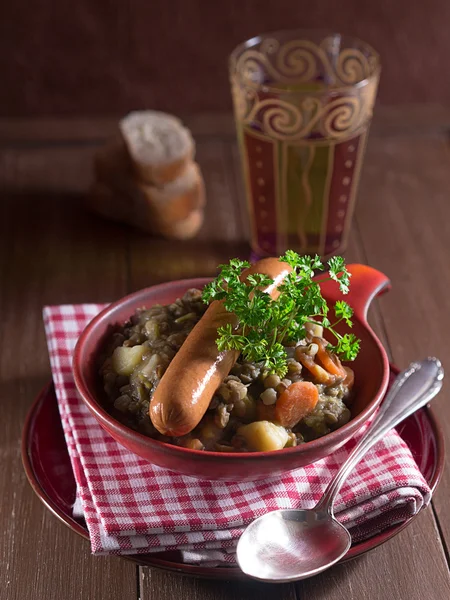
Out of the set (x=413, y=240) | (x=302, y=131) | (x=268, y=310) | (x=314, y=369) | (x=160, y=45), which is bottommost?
(x=413, y=240)

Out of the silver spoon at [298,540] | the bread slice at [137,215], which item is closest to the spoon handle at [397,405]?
the silver spoon at [298,540]

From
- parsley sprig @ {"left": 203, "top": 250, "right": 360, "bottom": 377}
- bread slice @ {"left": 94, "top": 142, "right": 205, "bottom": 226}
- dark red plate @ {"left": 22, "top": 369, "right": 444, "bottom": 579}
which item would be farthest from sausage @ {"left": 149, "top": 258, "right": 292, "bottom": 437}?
bread slice @ {"left": 94, "top": 142, "right": 205, "bottom": 226}

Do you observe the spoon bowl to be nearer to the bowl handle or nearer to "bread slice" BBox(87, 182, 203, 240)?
the bowl handle

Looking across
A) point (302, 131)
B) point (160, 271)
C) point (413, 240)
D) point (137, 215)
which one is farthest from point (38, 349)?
point (413, 240)

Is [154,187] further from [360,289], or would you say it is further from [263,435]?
[263,435]

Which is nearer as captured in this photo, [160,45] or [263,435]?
[263,435]

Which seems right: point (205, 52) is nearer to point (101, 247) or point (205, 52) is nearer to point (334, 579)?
point (101, 247)
